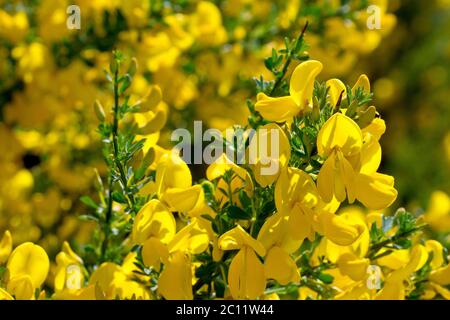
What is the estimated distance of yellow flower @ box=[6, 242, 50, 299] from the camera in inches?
36.7

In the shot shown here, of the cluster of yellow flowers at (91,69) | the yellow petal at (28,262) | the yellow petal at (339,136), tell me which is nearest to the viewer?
the yellow petal at (339,136)

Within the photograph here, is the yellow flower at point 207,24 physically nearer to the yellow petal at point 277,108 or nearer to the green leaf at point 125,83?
the green leaf at point 125,83

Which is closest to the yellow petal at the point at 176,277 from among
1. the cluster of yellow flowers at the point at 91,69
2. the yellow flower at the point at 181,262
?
the yellow flower at the point at 181,262

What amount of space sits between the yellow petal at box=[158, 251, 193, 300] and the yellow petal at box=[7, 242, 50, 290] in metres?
0.16

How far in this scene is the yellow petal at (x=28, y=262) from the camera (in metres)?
0.94

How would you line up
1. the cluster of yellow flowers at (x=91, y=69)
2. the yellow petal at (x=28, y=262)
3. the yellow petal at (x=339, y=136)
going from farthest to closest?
1. the cluster of yellow flowers at (x=91, y=69)
2. the yellow petal at (x=28, y=262)
3. the yellow petal at (x=339, y=136)

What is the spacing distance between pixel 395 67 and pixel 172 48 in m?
2.47

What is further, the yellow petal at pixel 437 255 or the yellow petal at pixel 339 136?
the yellow petal at pixel 437 255

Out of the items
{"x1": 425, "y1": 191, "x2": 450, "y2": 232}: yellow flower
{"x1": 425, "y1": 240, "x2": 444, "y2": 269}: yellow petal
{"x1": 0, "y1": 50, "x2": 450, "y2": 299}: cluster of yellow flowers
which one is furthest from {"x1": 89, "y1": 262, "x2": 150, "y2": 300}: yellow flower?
{"x1": 425, "y1": 191, "x2": 450, "y2": 232}: yellow flower

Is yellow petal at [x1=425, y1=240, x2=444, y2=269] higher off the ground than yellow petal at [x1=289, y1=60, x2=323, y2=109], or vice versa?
yellow petal at [x1=289, y1=60, x2=323, y2=109]

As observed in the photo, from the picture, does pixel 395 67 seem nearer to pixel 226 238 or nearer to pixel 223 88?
pixel 223 88

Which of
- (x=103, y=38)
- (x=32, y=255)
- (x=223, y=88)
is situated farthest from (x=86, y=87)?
(x=32, y=255)

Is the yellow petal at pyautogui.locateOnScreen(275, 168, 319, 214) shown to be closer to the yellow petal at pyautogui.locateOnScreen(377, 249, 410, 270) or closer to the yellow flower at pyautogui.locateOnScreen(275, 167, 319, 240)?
the yellow flower at pyautogui.locateOnScreen(275, 167, 319, 240)

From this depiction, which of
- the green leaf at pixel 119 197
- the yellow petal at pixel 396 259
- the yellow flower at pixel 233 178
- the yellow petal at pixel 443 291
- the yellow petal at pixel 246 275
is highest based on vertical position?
the yellow flower at pixel 233 178
